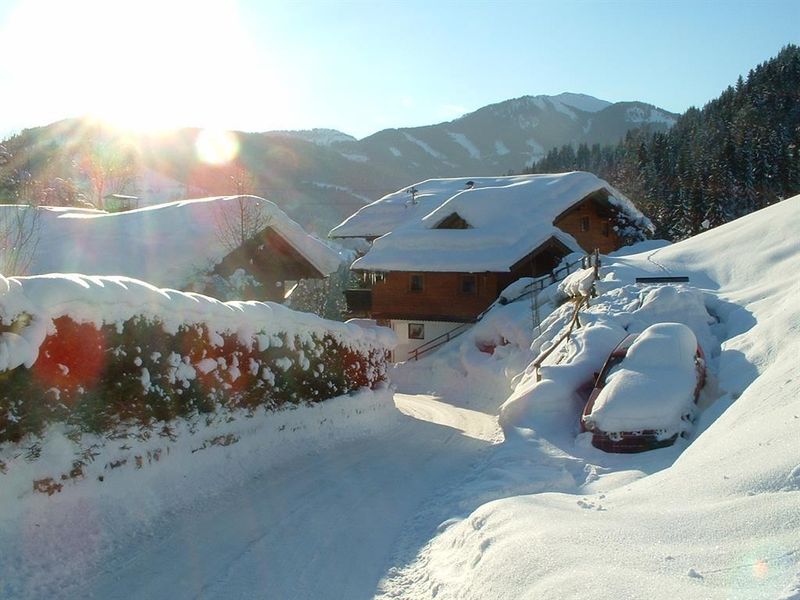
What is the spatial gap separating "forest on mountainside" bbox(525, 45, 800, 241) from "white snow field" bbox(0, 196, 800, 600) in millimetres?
40314

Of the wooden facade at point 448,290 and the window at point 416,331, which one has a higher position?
the wooden facade at point 448,290

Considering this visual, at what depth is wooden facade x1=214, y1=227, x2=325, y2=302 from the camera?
2044 centimetres

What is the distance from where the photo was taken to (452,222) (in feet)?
103

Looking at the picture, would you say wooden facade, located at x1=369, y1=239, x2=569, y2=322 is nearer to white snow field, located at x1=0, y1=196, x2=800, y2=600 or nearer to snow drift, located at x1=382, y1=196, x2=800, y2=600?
white snow field, located at x1=0, y1=196, x2=800, y2=600

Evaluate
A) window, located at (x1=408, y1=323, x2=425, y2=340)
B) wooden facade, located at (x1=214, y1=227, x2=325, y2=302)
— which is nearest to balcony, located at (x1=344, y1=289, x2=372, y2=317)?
window, located at (x1=408, y1=323, x2=425, y2=340)

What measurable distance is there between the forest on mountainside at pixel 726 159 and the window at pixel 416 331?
2854cm

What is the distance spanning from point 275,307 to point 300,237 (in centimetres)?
983

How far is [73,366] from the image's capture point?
675 centimetres

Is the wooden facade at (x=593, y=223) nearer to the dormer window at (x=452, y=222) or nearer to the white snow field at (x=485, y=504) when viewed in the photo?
the dormer window at (x=452, y=222)

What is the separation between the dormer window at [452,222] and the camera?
1221 inches

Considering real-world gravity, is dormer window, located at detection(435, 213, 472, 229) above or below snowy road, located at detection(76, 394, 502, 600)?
above

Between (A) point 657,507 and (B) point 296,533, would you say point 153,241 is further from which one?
(A) point 657,507

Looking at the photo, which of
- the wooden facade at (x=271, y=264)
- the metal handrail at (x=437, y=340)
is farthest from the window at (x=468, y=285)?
the wooden facade at (x=271, y=264)

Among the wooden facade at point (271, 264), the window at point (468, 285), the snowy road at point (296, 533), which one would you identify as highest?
the wooden facade at point (271, 264)
